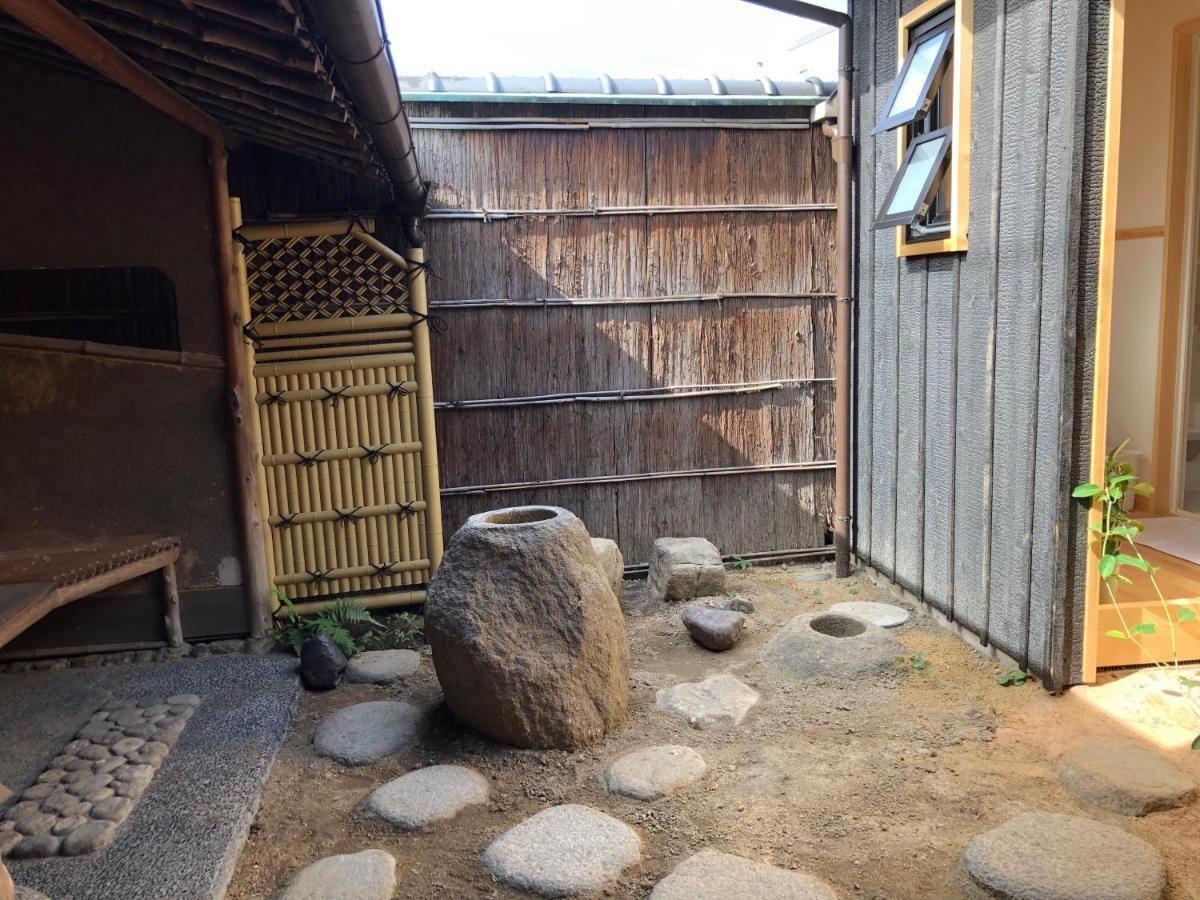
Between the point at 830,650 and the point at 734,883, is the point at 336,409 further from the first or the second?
the point at 734,883

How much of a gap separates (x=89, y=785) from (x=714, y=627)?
3.00m

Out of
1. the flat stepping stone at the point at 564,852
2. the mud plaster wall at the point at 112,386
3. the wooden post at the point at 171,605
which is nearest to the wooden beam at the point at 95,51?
the mud plaster wall at the point at 112,386

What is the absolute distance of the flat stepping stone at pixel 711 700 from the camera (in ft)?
13.1

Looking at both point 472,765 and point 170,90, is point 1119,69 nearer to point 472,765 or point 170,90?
point 472,765

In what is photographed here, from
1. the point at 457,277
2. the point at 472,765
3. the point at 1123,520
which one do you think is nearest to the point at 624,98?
the point at 457,277

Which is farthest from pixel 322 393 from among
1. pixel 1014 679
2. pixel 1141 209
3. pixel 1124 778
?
pixel 1141 209

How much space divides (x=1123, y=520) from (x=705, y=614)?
7.02ft

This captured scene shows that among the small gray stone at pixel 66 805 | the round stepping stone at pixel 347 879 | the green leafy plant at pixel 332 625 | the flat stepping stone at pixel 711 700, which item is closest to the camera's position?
the round stepping stone at pixel 347 879

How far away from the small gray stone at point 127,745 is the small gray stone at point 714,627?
277 centimetres

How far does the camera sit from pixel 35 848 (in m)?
2.93

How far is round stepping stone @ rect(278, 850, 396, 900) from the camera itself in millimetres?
2783

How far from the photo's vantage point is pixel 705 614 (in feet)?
16.5

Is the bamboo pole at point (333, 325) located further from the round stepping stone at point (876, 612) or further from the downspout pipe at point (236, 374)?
the round stepping stone at point (876, 612)

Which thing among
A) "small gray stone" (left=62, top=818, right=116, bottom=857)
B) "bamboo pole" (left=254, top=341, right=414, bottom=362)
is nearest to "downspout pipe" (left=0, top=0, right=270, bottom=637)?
"bamboo pole" (left=254, top=341, right=414, bottom=362)
